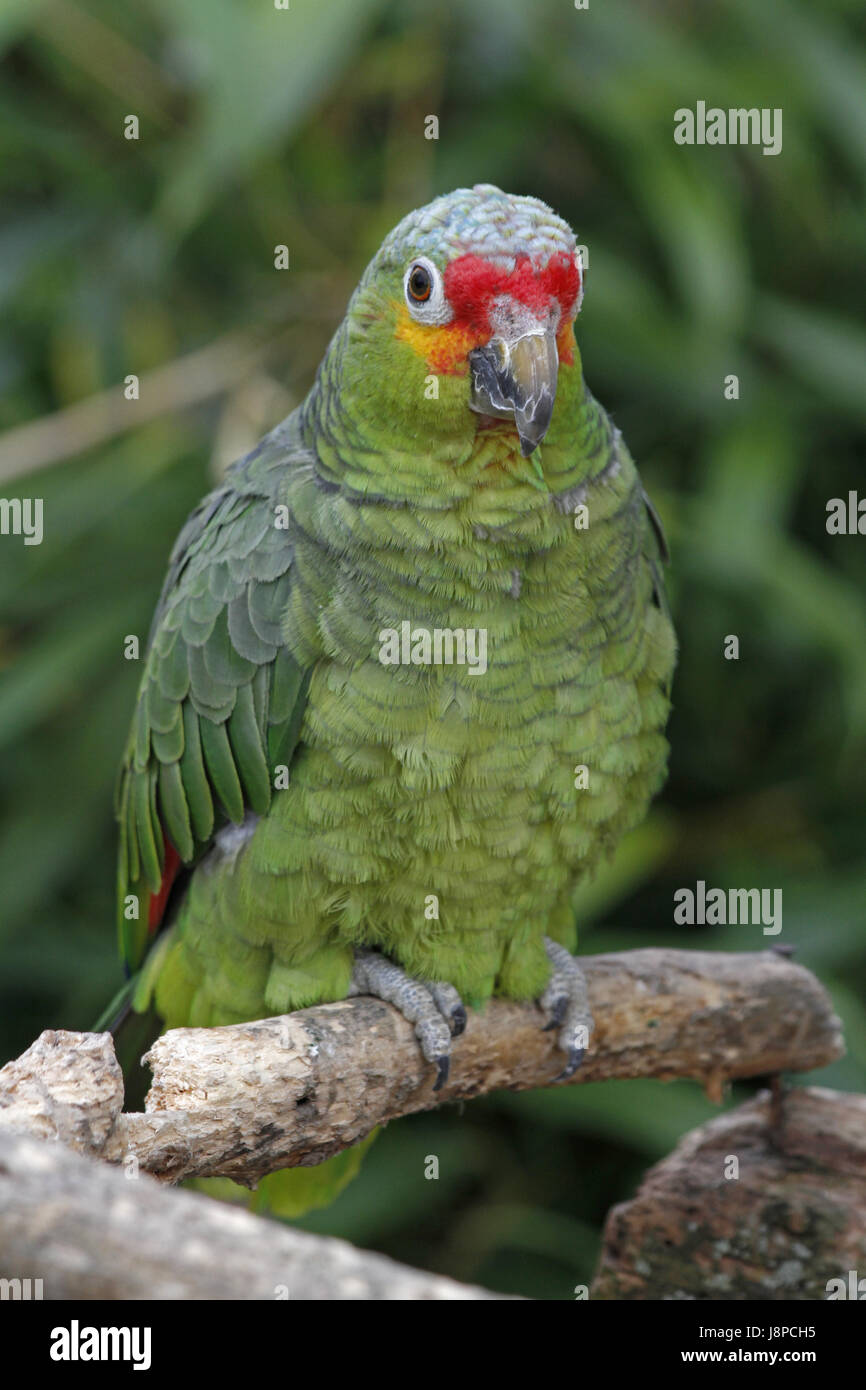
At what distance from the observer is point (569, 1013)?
6.23 ft

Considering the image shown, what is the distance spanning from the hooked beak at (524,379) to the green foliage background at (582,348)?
4.14ft

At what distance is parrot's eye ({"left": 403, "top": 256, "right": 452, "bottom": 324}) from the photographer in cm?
159

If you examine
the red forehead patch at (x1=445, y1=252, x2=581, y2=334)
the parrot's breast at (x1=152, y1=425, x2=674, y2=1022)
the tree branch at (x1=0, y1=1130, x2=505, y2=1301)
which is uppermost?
the red forehead patch at (x1=445, y1=252, x2=581, y2=334)

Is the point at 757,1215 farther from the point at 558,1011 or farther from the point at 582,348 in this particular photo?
the point at 582,348

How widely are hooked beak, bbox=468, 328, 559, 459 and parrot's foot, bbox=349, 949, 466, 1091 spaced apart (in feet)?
2.41

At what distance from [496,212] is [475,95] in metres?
1.95

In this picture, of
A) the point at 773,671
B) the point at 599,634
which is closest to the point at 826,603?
the point at 773,671

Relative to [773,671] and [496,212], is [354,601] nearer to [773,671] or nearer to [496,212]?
[496,212]

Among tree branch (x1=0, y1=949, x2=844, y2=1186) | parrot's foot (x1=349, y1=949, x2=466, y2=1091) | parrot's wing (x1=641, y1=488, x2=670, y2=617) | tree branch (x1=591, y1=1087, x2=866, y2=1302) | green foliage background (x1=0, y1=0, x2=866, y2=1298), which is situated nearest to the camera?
tree branch (x1=0, y1=949, x2=844, y2=1186)

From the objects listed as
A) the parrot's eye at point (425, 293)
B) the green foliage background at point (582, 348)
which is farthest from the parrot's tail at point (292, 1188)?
the parrot's eye at point (425, 293)

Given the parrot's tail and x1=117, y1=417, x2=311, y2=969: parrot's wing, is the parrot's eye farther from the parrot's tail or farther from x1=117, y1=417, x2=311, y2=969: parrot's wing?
the parrot's tail

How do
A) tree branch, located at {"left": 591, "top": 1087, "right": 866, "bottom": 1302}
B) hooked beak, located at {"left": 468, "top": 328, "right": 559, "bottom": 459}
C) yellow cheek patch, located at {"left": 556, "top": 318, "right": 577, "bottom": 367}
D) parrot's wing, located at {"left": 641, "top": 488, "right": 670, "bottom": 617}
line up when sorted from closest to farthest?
hooked beak, located at {"left": 468, "top": 328, "right": 559, "bottom": 459} → yellow cheek patch, located at {"left": 556, "top": 318, "right": 577, "bottom": 367} → tree branch, located at {"left": 591, "top": 1087, "right": 866, "bottom": 1302} → parrot's wing, located at {"left": 641, "top": 488, "right": 670, "bottom": 617}

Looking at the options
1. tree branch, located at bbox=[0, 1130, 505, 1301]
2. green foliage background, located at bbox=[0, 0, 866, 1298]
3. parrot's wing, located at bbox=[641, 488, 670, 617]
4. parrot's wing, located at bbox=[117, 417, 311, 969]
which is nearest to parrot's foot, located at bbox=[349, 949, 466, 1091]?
parrot's wing, located at bbox=[117, 417, 311, 969]

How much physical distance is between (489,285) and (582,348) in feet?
5.00
